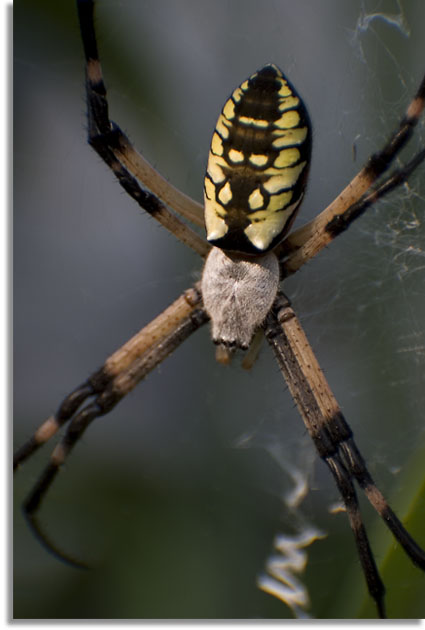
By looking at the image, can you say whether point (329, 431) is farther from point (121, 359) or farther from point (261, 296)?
point (121, 359)

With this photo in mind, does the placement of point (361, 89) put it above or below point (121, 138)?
below

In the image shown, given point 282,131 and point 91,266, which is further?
point 91,266

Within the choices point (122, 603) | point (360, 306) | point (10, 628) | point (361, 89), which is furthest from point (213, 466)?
point (361, 89)

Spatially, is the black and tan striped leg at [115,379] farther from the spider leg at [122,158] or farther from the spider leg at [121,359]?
the spider leg at [122,158]

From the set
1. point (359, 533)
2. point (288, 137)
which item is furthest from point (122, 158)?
point (359, 533)

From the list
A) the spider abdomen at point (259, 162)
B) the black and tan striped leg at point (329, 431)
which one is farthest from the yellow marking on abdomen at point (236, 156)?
the black and tan striped leg at point (329, 431)

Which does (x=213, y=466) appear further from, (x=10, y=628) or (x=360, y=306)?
(x=10, y=628)

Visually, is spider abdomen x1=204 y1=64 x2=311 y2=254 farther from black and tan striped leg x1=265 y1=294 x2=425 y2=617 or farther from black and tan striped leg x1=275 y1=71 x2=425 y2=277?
black and tan striped leg x1=265 y1=294 x2=425 y2=617

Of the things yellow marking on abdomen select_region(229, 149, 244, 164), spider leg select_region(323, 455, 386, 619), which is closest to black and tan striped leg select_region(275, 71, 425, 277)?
yellow marking on abdomen select_region(229, 149, 244, 164)
